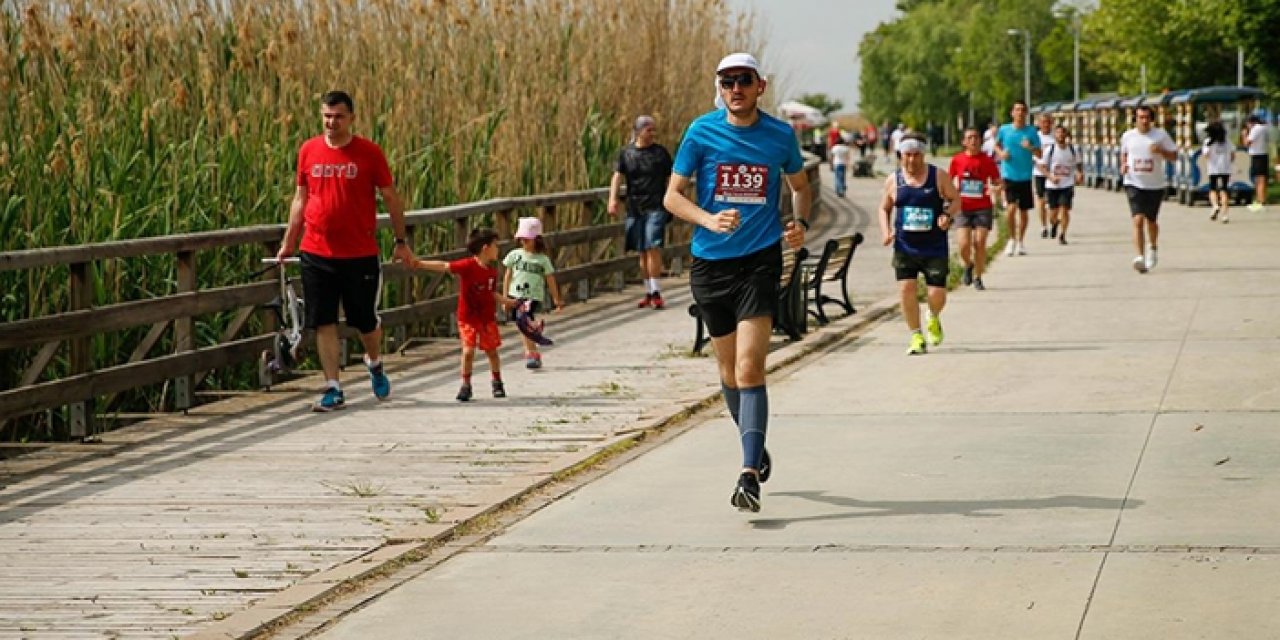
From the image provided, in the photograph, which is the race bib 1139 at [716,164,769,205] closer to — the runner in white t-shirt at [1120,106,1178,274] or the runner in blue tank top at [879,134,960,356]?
the runner in blue tank top at [879,134,960,356]

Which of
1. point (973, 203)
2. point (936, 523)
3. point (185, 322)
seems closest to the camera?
point (936, 523)

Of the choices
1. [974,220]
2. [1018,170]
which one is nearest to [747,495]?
[974,220]

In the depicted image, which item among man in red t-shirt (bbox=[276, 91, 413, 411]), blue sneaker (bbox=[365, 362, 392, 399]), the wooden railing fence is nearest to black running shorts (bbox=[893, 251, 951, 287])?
the wooden railing fence

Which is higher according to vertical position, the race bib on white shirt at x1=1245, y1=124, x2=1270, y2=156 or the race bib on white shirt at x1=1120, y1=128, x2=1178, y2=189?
the race bib on white shirt at x1=1120, y1=128, x2=1178, y2=189

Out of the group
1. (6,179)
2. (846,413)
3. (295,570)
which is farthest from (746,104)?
(6,179)

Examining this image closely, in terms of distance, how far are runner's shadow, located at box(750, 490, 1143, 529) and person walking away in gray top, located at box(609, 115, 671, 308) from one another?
1148 centimetres

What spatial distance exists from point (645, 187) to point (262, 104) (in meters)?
5.20

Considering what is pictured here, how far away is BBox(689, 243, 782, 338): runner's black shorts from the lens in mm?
9219

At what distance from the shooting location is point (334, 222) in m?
12.9

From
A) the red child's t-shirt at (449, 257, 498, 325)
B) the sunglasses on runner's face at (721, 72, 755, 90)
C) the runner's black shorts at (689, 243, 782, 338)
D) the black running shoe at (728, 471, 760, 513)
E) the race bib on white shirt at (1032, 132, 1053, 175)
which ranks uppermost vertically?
the sunglasses on runner's face at (721, 72, 755, 90)

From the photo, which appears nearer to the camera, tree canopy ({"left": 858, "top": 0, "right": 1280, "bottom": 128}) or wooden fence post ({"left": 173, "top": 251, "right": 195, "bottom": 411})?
wooden fence post ({"left": 173, "top": 251, "right": 195, "bottom": 411})

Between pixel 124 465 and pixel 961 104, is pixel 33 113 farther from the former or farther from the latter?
pixel 961 104

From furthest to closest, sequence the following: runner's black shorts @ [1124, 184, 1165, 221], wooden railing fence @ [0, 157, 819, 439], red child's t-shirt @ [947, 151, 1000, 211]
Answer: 1. runner's black shorts @ [1124, 184, 1165, 221]
2. red child's t-shirt @ [947, 151, 1000, 211]
3. wooden railing fence @ [0, 157, 819, 439]

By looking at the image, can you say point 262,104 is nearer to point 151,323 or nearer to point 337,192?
point 337,192
